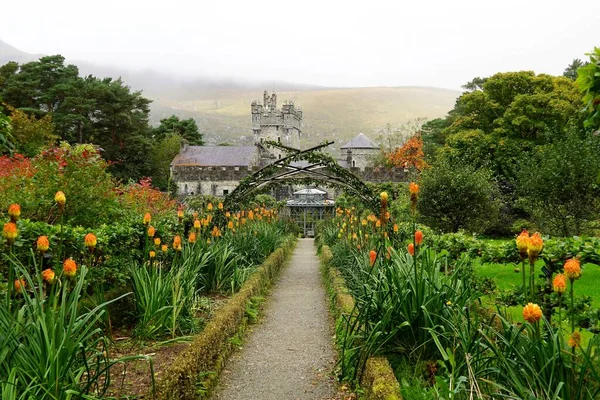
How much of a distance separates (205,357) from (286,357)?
3.84ft

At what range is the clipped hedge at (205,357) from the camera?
2.94 m

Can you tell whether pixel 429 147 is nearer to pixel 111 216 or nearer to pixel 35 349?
pixel 111 216

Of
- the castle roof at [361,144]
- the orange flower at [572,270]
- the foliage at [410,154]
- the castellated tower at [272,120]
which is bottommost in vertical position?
the orange flower at [572,270]

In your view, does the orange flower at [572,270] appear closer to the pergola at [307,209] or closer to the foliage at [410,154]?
the pergola at [307,209]

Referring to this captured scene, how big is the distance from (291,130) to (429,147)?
33.4 meters

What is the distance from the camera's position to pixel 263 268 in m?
8.09

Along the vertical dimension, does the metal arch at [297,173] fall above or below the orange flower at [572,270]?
above

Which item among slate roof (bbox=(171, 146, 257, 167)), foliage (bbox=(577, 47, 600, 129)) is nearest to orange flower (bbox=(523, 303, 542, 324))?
foliage (bbox=(577, 47, 600, 129))

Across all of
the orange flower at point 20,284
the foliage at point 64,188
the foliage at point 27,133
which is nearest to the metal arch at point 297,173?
the foliage at point 64,188

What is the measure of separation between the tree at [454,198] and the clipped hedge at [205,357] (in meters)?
9.17

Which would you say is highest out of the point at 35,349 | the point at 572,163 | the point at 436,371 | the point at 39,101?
the point at 39,101

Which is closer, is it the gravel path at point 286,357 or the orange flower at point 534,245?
the orange flower at point 534,245

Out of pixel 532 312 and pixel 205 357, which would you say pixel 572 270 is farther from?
pixel 205 357

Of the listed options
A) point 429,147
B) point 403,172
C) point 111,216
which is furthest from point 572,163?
point 429,147
